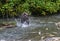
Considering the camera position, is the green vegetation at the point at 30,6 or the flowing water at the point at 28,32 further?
the green vegetation at the point at 30,6

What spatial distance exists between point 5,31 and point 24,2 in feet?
22.8

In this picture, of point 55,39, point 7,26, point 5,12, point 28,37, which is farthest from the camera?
point 5,12

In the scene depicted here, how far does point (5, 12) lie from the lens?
1792 centimetres

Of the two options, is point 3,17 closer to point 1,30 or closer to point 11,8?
point 11,8

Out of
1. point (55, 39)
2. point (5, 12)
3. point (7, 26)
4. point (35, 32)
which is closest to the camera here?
point (55, 39)

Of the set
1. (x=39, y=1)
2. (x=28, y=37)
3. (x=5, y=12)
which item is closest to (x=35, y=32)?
(x=28, y=37)

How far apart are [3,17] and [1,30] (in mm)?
4850

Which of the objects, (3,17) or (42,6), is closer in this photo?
(3,17)

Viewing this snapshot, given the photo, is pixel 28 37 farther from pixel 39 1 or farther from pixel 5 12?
pixel 39 1

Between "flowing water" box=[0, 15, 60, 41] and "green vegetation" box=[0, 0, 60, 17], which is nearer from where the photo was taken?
"flowing water" box=[0, 15, 60, 41]

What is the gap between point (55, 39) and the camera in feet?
34.6

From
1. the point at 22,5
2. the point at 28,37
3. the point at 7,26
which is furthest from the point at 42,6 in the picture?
the point at 28,37

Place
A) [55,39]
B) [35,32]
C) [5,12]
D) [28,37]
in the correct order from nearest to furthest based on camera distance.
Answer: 1. [55,39]
2. [28,37]
3. [35,32]
4. [5,12]

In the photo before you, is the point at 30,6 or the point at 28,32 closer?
the point at 28,32
